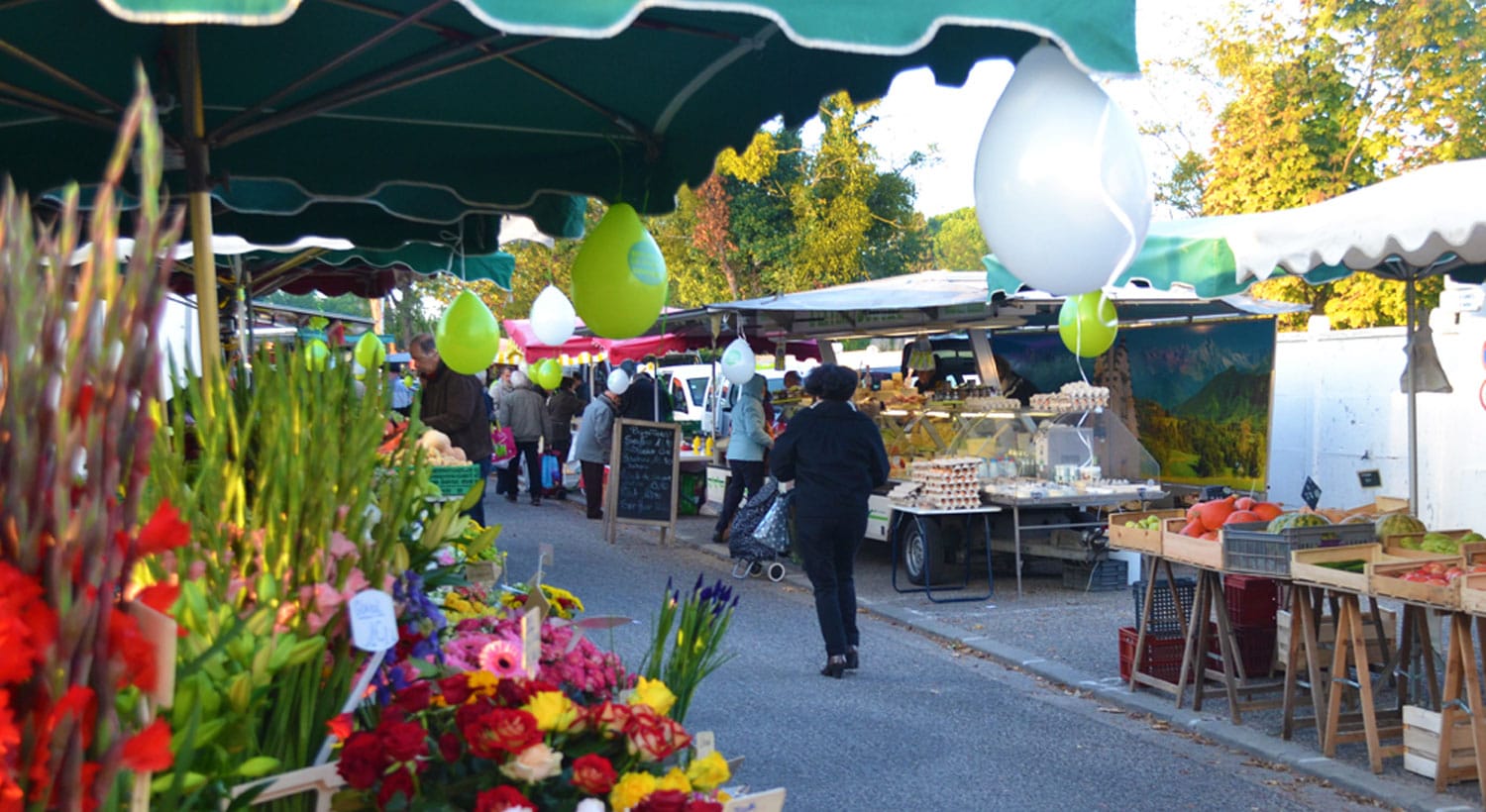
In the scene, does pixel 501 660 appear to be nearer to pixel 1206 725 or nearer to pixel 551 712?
pixel 551 712

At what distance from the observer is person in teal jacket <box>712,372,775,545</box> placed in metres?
12.0

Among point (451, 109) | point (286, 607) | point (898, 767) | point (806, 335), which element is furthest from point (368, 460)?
point (806, 335)

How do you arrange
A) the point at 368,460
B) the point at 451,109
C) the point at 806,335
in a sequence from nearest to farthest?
1. the point at 368,460
2. the point at 451,109
3. the point at 806,335

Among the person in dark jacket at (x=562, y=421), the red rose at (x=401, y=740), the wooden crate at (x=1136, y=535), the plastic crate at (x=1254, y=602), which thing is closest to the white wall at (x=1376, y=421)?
the plastic crate at (x=1254, y=602)

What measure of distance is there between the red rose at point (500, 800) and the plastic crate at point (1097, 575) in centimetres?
867

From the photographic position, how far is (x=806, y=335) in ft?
47.3

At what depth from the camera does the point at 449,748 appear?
6.56 ft

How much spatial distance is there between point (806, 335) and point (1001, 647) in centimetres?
700

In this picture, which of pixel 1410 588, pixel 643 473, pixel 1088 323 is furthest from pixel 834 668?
pixel 643 473

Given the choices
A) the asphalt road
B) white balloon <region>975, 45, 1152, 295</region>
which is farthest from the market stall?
white balloon <region>975, 45, 1152, 295</region>

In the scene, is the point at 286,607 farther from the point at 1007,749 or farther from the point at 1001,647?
the point at 1001,647

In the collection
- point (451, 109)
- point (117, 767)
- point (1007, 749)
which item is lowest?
point (1007, 749)

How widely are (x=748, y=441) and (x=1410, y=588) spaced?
7490 millimetres

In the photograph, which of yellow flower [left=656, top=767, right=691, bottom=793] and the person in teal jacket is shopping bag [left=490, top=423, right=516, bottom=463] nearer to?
the person in teal jacket
